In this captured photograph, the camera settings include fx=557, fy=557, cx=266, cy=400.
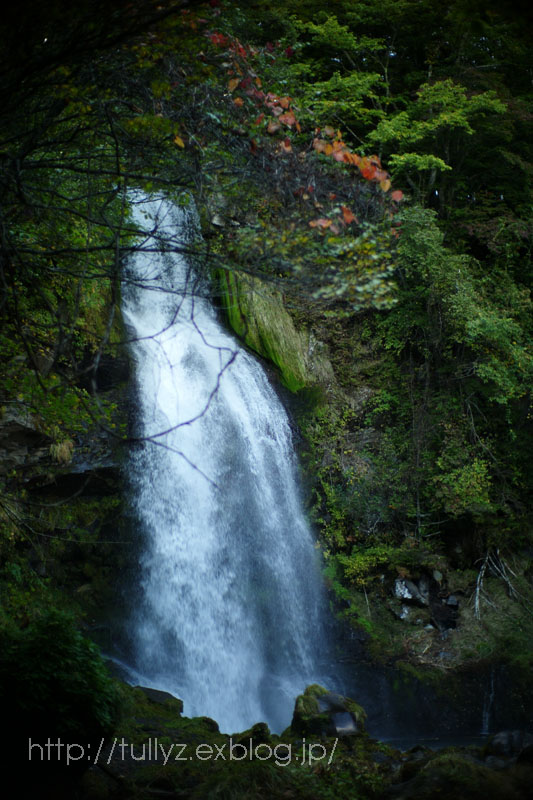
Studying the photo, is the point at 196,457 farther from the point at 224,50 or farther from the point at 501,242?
the point at 501,242

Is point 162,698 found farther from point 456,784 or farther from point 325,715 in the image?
point 456,784

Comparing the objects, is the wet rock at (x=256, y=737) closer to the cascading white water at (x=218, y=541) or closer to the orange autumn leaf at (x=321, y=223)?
the cascading white water at (x=218, y=541)

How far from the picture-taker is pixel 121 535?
7.56 m

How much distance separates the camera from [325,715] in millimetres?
6086

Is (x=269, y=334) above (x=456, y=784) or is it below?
above

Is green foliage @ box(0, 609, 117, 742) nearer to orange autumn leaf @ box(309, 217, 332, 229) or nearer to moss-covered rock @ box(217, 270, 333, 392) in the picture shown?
orange autumn leaf @ box(309, 217, 332, 229)

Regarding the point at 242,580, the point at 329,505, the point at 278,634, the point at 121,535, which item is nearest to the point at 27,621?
the point at 121,535

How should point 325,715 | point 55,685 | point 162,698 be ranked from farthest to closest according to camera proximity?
1. point 162,698
2. point 325,715
3. point 55,685

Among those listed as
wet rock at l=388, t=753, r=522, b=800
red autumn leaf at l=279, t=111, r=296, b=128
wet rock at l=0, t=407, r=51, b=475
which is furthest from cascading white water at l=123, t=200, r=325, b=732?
wet rock at l=388, t=753, r=522, b=800

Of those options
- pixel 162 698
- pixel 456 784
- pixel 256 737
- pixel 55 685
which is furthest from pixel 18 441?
pixel 456 784

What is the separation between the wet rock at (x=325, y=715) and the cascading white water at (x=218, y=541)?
3.16 feet

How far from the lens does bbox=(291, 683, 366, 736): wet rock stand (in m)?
5.97

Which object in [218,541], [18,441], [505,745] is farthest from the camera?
[218,541]

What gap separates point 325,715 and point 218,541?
262cm
